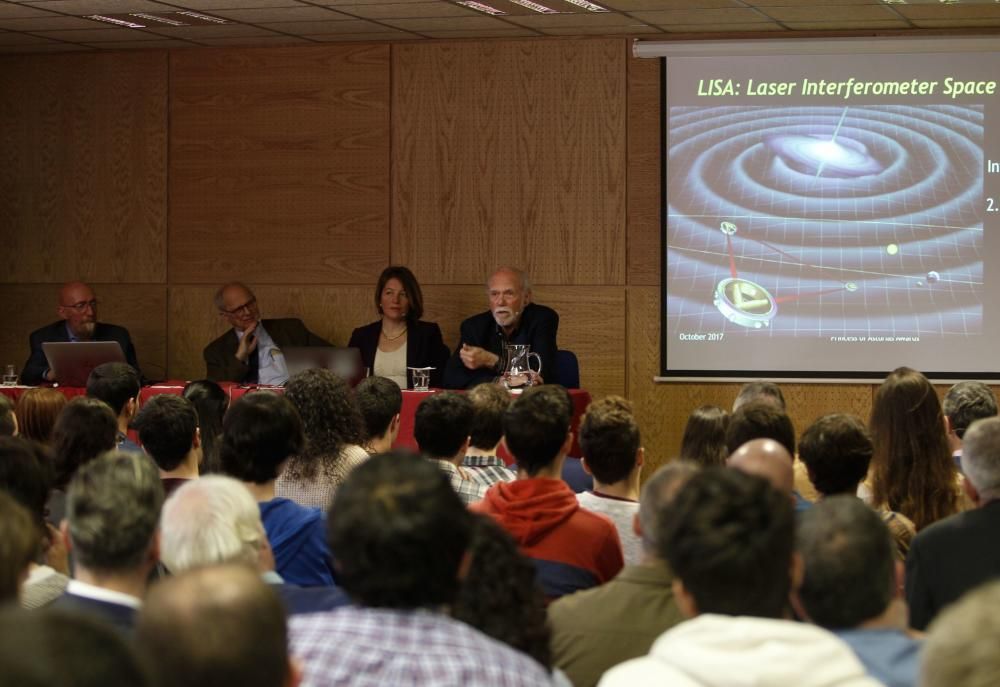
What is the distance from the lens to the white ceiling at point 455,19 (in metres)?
7.22

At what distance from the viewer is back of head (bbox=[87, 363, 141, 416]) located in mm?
5094

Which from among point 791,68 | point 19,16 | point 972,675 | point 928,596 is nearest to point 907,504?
point 928,596

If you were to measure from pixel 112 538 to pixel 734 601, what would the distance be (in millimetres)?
1088

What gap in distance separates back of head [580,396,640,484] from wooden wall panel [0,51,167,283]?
5.66m

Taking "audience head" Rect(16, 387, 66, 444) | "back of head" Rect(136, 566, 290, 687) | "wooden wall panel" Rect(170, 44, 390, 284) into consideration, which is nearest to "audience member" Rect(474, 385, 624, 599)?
"back of head" Rect(136, 566, 290, 687)

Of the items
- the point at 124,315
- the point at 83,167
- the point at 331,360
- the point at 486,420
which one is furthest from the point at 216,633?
the point at 83,167

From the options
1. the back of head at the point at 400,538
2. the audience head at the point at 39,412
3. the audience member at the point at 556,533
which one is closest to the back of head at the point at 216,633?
the back of head at the point at 400,538

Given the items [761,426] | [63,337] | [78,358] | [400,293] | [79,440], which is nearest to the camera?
[79,440]

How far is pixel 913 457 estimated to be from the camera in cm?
427

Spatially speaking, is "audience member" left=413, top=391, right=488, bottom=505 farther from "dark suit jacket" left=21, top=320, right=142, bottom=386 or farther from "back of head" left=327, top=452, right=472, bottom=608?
"dark suit jacket" left=21, top=320, right=142, bottom=386

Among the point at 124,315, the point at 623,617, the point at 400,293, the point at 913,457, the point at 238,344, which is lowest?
the point at 623,617

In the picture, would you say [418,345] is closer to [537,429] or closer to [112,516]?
[537,429]

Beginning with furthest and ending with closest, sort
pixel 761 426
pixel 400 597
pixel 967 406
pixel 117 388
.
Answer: pixel 117 388 < pixel 967 406 < pixel 761 426 < pixel 400 597

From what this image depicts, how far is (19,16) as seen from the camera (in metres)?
7.65
